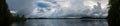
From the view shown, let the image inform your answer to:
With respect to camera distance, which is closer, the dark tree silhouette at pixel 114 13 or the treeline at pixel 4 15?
the treeline at pixel 4 15

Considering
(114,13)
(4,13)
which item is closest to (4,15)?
(4,13)

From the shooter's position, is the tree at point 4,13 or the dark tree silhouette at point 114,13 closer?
the tree at point 4,13

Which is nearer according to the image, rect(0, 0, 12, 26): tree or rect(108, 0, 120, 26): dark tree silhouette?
rect(0, 0, 12, 26): tree

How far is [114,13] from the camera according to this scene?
79.3 feet

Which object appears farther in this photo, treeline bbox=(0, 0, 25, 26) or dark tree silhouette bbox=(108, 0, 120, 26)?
dark tree silhouette bbox=(108, 0, 120, 26)

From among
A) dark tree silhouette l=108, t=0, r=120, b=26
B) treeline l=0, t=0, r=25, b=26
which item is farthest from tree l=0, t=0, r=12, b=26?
dark tree silhouette l=108, t=0, r=120, b=26

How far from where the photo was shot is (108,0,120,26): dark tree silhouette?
2350 centimetres

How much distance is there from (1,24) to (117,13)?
847 cm

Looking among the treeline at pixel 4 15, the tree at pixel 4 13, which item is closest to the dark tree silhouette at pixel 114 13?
the treeline at pixel 4 15

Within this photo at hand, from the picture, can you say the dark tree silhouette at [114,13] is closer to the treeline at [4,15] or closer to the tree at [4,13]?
the treeline at [4,15]

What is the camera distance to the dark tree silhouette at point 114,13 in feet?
77.1

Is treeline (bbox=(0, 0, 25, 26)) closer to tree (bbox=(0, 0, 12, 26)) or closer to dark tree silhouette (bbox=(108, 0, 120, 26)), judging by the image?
tree (bbox=(0, 0, 12, 26))

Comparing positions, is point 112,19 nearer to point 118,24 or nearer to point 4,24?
point 118,24

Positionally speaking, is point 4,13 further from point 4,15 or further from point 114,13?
point 114,13
